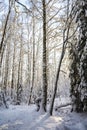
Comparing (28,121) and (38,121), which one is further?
(28,121)

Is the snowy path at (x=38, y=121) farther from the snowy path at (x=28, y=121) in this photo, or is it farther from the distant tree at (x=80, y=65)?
the distant tree at (x=80, y=65)

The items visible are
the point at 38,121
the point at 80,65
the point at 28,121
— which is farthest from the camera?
the point at 80,65

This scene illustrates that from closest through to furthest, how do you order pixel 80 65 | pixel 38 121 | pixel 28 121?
pixel 38 121, pixel 28 121, pixel 80 65

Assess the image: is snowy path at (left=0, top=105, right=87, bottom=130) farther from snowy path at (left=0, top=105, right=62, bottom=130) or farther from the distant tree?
the distant tree

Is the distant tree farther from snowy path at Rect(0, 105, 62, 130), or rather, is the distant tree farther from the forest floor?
snowy path at Rect(0, 105, 62, 130)

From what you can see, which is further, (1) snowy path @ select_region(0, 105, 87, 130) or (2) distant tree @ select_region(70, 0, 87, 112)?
(2) distant tree @ select_region(70, 0, 87, 112)

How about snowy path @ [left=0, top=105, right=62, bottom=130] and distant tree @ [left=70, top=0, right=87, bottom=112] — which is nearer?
snowy path @ [left=0, top=105, right=62, bottom=130]

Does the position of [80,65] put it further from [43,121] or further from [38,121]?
[38,121]

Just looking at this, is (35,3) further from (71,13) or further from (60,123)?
(60,123)

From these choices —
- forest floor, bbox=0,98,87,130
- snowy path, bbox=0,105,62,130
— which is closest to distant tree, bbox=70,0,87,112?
forest floor, bbox=0,98,87,130

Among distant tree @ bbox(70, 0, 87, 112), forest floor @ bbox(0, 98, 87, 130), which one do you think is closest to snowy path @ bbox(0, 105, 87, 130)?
forest floor @ bbox(0, 98, 87, 130)

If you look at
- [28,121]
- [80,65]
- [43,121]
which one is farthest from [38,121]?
[80,65]

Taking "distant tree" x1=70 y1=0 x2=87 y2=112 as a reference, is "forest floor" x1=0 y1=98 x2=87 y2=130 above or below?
below

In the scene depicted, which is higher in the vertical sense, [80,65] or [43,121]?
[80,65]
